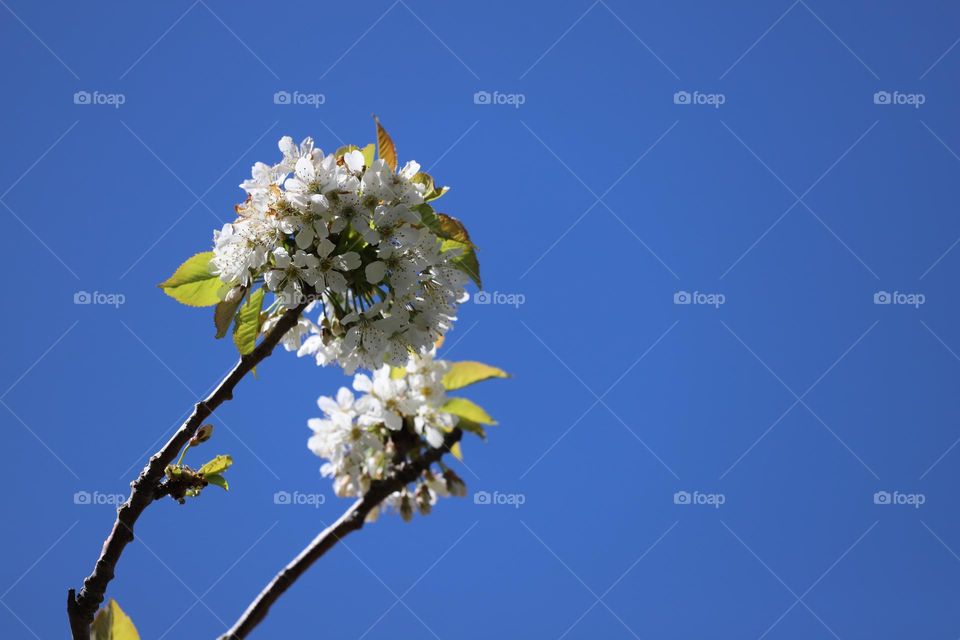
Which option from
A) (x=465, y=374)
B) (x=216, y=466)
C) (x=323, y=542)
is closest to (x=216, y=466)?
(x=216, y=466)

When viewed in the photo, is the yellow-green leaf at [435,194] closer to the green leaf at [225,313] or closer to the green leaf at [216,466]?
the green leaf at [225,313]

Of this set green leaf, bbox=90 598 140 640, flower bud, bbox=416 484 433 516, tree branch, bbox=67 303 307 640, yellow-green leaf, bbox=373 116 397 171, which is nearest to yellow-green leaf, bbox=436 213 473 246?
yellow-green leaf, bbox=373 116 397 171

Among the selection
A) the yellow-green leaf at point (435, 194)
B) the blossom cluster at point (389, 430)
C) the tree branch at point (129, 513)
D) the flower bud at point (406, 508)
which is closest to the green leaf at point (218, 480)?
the tree branch at point (129, 513)

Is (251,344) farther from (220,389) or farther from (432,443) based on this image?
(432,443)

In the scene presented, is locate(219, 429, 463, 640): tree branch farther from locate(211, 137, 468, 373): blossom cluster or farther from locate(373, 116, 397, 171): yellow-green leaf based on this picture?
locate(373, 116, 397, 171): yellow-green leaf

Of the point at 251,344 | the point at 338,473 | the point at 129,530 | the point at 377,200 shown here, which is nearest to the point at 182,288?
the point at 251,344

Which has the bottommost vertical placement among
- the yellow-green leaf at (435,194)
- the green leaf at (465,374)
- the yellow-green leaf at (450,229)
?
the green leaf at (465,374)

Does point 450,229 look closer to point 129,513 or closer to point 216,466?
point 216,466
